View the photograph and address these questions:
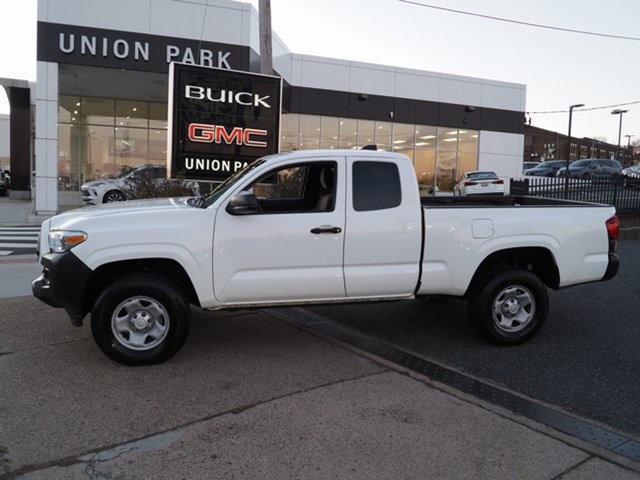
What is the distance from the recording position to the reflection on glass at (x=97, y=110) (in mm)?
26445

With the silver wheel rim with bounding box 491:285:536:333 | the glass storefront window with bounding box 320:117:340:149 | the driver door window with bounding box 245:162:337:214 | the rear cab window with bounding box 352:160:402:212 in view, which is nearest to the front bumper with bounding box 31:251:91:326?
the driver door window with bounding box 245:162:337:214

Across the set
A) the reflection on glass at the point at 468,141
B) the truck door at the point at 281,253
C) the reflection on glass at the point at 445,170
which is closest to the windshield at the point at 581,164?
the reflection on glass at the point at 468,141

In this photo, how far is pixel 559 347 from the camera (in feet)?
18.9

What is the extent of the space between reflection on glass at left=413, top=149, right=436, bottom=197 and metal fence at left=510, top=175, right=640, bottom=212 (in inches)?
500

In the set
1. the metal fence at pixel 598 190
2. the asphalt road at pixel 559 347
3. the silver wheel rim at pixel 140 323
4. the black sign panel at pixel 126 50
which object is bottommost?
the asphalt road at pixel 559 347

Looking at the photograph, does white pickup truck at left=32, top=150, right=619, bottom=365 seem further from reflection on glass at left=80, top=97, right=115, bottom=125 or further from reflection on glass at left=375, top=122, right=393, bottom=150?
reflection on glass at left=80, top=97, right=115, bottom=125

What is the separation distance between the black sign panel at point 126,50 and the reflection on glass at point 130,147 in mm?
9837

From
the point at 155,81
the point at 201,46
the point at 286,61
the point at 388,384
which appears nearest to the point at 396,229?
the point at 388,384

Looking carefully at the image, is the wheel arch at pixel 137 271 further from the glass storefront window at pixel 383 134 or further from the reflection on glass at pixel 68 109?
the glass storefront window at pixel 383 134

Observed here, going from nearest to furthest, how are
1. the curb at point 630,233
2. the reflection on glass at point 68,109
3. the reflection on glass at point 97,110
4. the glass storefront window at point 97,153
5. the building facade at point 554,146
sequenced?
the curb at point 630,233 → the reflection on glass at point 68,109 → the reflection on glass at point 97,110 → the glass storefront window at point 97,153 → the building facade at point 554,146

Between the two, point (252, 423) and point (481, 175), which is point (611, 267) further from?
point (481, 175)

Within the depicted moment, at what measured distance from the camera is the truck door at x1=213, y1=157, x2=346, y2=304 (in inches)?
196

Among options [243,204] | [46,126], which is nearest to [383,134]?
[46,126]

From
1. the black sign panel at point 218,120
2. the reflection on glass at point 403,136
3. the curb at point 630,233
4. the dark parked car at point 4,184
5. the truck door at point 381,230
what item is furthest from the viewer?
the dark parked car at point 4,184
